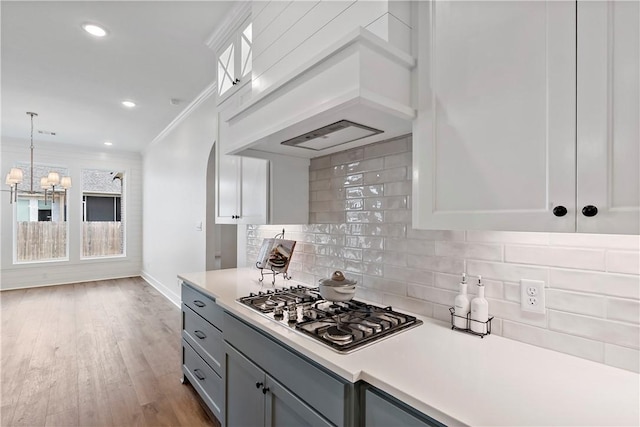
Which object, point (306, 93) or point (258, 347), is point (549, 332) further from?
point (306, 93)

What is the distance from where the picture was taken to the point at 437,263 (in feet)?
4.93

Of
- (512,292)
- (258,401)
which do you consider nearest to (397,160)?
(512,292)

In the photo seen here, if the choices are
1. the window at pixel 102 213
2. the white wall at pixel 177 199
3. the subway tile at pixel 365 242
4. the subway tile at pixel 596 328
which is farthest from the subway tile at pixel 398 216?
the window at pixel 102 213

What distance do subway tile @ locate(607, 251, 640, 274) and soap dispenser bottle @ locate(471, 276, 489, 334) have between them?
0.42 m

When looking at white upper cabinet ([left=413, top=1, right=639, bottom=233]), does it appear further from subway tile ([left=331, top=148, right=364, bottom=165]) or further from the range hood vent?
subway tile ([left=331, top=148, right=364, bottom=165])

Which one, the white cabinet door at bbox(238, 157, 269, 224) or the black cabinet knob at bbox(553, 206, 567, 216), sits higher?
the white cabinet door at bbox(238, 157, 269, 224)

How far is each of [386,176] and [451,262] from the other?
0.58m

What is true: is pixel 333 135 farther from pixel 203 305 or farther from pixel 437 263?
pixel 203 305

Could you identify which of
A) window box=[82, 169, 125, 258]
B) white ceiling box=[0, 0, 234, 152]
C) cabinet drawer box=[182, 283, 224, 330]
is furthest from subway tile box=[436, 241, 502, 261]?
window box=[82, 169, 125, 258]

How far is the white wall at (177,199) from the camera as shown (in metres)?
3.90

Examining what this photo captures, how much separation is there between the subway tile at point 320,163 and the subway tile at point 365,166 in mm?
193

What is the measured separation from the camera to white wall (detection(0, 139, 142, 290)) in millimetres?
5734

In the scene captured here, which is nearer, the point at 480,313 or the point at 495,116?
the point at 495,116

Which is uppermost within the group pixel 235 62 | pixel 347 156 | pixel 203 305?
pixel 235 62
